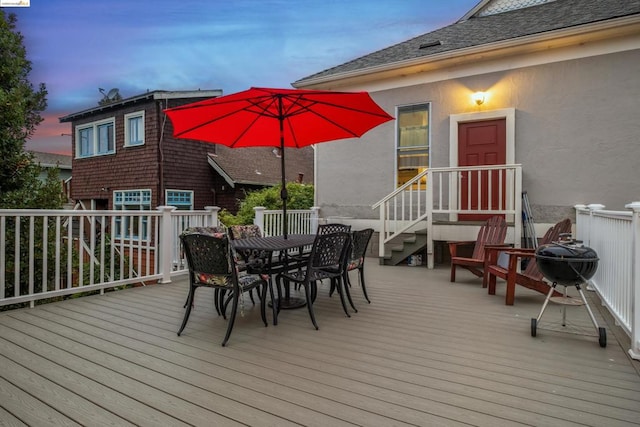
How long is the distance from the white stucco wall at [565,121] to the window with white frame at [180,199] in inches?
298

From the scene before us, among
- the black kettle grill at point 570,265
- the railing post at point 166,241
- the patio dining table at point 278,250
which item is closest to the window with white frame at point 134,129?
the railing post at point 166,241

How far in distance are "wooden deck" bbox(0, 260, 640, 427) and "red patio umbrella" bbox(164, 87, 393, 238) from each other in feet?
5.25

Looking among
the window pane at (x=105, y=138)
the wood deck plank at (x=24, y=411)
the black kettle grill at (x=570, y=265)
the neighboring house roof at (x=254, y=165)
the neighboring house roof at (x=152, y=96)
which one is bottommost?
the wood deck plank at (x=24, y=411)

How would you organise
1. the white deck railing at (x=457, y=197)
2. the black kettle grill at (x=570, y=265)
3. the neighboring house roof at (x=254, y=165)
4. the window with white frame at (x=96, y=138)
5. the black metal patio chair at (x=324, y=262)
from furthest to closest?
the neighboring house roof at (x=254, y=165) < the window with white frame at (x=96, y=138) < the white deck railing at (x=457, y=197) < the black metal patio chair at (x=324, y=262) < the black kettle grill at (x=570, y=265)

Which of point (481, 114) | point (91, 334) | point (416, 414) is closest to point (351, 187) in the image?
point (481, 114)

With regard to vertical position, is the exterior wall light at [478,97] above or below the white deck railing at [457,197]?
above

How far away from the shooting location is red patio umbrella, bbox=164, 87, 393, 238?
3.66 meters

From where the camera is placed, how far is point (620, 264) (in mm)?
3182

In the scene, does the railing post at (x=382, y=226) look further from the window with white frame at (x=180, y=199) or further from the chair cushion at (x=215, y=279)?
the window with white frame at (x=180, y=199)

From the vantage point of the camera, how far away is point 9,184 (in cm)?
646

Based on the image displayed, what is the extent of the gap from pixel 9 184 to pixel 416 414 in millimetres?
7465

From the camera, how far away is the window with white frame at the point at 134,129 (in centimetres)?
1170

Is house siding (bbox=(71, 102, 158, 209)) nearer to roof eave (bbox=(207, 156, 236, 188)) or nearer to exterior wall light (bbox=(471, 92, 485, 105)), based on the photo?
roof eave (bbox=(207, 156, 236, 188))

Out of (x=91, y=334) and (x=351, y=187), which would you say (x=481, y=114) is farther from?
(x=91, y=334)
